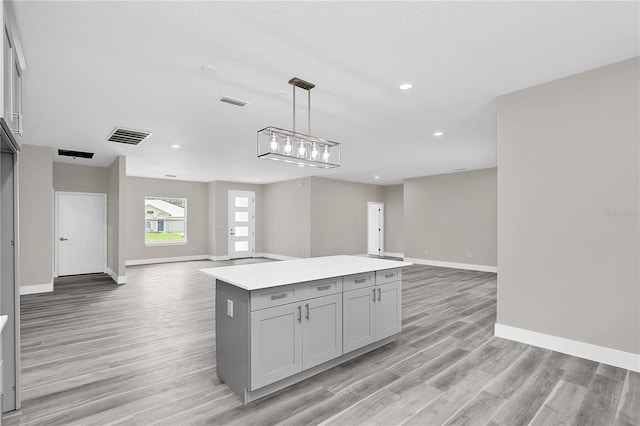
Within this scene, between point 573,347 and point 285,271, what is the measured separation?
2876mm

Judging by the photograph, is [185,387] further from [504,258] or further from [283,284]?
[504,258]

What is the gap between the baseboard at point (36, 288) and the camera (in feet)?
19.0

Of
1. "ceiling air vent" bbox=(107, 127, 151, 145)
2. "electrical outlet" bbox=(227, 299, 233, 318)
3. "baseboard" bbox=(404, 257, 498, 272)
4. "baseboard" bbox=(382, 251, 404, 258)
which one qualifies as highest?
"ceiling air vent" bbox=(107, 127, 151, 145)

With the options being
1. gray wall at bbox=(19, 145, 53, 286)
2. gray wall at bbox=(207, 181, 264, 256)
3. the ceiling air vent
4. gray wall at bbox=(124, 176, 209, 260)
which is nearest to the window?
gray wall at bbox=(124, 176, 209, 260)

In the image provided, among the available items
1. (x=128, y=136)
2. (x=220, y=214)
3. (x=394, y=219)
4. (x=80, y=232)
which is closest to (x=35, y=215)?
(x=80, y=232)

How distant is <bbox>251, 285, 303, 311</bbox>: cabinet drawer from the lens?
7.70 feet

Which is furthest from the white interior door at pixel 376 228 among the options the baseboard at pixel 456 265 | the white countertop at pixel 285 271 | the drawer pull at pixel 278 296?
the drawer pull at pixel 278 296

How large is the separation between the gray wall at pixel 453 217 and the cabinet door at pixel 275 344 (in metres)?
7.25

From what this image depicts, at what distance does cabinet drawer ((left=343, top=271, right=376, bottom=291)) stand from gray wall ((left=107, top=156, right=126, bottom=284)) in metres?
5.55

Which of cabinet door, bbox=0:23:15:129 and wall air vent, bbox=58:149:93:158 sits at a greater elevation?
wall air vent, bbox=58:149:93:158

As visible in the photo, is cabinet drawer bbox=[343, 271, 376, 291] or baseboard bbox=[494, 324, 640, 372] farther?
cabinet drawer bbox=[343, 271, 376, 291]

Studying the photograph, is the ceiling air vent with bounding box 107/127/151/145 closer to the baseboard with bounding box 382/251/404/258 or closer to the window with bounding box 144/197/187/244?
the window with bounding box 144/197/187/244

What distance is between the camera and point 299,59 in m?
2.75

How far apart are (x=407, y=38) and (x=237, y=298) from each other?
2366mm
